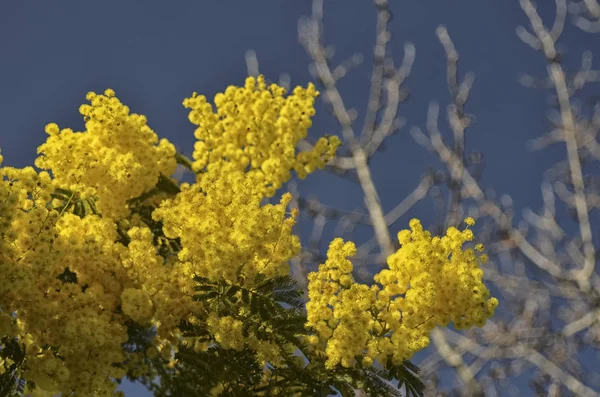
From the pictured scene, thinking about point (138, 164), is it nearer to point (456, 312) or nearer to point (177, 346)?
point (177, 346)

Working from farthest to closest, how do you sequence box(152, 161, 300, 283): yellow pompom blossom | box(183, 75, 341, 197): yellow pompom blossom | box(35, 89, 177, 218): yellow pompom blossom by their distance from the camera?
1. box(183, 75, 341, 197): yellow pompom blossom
2. box(35, 89, 177, 218): yellow pompom blossom
3. box(152, 161, 300, 283): yellow pompom blossom

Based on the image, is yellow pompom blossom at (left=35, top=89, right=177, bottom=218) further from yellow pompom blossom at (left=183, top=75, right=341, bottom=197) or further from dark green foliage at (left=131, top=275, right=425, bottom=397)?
dark green foliage at (left=131, top=275, right=425, bottom=397)

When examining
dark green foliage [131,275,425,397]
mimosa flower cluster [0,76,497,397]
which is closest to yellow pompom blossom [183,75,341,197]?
mimosa flower cluster [0,76,497,397]

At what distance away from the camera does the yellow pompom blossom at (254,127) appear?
5488 millimetres

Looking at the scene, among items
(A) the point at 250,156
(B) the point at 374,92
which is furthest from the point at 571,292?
(A) the point at 250,156

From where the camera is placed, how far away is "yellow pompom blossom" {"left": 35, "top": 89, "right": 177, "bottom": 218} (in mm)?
4570

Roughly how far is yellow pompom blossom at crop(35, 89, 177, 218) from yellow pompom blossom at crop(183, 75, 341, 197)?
19.8 inches

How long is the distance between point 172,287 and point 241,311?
39 cm

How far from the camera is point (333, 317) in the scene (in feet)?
12.6

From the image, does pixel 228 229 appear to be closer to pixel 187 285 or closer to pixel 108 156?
pixel 187 285

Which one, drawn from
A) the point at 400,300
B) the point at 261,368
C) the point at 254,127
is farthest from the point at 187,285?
the point at 254,127

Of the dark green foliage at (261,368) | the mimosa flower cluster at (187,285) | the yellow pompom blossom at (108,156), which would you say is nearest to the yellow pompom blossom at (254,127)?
the yellow pompom blossom at (108,156)

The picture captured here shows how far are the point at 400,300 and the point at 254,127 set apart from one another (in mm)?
2102

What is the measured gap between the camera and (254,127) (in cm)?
553
